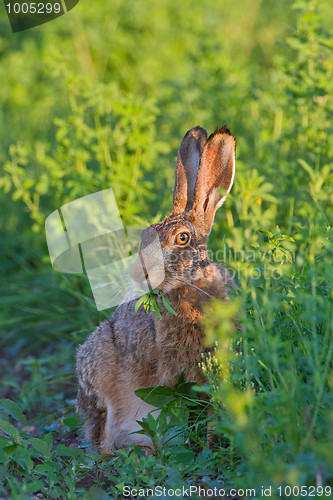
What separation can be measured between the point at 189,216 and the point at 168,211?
54.4 inches

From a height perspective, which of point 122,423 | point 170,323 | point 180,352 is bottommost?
point 122,423

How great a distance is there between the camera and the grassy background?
8.98ft

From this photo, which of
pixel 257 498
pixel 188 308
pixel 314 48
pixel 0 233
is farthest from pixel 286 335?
pixel 0 233

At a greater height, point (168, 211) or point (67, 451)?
point (168, 211)

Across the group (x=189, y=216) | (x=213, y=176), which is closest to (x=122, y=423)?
(x=189, y=216)

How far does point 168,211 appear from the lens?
17.5 ft

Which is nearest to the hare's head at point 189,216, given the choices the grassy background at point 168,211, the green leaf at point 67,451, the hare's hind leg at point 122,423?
the grassy background at point 168,211

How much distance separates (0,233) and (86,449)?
304 cm

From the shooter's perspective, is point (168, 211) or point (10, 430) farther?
point (168, 211)

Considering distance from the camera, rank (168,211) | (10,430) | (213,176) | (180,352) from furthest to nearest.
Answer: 1. (168,211)
2. (213,176)
3. (180,352)
4. (10,430)

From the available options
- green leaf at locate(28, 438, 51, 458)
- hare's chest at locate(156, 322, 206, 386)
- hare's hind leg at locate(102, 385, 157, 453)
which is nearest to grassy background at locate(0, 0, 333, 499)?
green leaf at locate(28, 438, 51, 458)

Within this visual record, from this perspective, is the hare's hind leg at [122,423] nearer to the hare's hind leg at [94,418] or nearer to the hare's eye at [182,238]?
the hare's hind leg at [94,418]

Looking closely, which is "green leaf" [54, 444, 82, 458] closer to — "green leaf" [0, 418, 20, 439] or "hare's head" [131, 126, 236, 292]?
"green leaf" [0, 418, 20, 439]

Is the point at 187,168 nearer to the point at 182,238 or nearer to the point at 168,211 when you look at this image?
the point at 182,238
